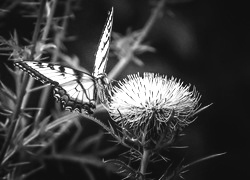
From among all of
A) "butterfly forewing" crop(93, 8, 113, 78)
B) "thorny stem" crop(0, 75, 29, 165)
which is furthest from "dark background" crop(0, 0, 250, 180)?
"thorny stem" crop(0, 75, 29, 165)

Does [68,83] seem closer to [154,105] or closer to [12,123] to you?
[12,123]

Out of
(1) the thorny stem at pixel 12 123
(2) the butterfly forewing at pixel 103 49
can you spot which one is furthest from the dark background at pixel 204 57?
(1) the thorny stem at pixel 12 123

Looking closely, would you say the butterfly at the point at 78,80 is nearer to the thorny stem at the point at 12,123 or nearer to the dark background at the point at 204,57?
the thorny stem at the point at 12,123

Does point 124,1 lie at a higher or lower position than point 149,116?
higher

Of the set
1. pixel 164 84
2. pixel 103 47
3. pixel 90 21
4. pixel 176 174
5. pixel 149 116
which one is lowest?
pixel 176 174

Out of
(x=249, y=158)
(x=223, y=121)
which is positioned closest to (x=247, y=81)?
(x=223, y=121)

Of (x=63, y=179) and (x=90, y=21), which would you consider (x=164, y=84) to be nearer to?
(x=63, y=179)

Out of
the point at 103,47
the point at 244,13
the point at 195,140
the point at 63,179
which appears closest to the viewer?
the point at 103,47

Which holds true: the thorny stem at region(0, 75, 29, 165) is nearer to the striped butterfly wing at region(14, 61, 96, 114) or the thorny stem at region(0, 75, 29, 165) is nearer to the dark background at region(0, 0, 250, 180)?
the striped butterfly wing at region(14, 61, 96, 114)
